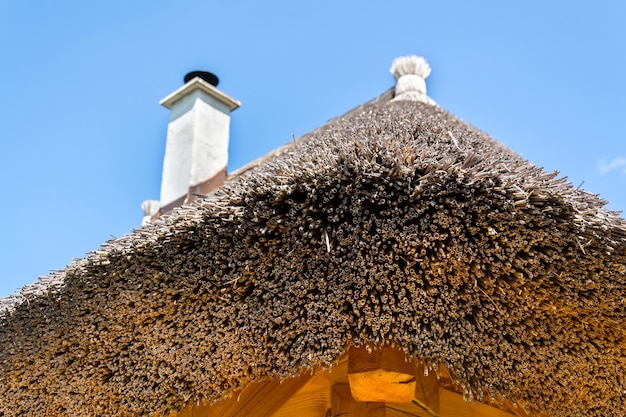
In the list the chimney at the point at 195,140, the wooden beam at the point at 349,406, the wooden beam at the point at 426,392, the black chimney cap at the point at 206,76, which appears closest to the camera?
the wooden beam at the point at 349,406

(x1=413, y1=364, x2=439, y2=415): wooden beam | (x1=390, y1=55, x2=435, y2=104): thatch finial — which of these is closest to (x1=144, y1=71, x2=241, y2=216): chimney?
(x1=390, y1=55, x2=435, y2=104): thatch finial

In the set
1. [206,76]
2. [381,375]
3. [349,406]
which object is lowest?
[349,406]

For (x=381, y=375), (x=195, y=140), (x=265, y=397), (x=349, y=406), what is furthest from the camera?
(x=195, y=140)

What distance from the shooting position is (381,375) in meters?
2.20

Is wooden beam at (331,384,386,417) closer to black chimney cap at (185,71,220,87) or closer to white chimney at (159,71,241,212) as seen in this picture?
white chimney at (159,71,241,212)

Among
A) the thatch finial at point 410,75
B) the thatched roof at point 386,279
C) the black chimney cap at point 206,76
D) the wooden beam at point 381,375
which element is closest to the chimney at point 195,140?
the black chimney cap at point 206,76

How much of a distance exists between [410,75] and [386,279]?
2.95m

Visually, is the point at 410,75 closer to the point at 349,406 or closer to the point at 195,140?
the point at 195,140

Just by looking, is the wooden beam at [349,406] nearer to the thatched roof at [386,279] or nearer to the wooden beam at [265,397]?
the wooden beam at [265,397]

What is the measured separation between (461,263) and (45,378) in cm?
184

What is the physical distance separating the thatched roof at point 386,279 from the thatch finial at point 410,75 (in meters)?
2.06

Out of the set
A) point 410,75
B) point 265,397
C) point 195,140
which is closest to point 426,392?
point 265,397

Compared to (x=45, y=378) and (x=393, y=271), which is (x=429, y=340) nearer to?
(x=393, y=271)

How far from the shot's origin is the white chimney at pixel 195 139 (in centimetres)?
547
